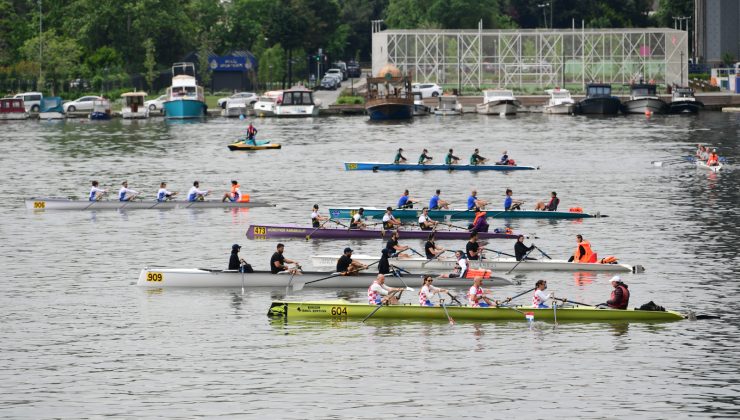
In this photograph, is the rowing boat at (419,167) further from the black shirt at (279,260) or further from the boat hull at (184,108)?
the boat hull at (184,108)

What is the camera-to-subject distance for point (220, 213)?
68.6 m

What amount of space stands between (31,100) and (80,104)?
239 inches

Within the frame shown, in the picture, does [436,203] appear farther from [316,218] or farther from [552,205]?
[316,218]

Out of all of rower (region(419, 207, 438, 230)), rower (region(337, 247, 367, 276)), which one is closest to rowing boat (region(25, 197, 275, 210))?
rower (region(419, 207, 438, 230))

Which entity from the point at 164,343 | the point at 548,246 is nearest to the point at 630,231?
the point at 548,246

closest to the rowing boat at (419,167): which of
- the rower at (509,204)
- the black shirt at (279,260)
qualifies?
the rower at (509,204)

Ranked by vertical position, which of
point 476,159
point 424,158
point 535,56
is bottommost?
point 476,159

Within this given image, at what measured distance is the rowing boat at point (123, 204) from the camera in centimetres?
6919

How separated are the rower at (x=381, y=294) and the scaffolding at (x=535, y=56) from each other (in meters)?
109

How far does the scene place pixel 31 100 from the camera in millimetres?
145500

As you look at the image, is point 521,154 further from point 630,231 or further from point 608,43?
point 608,43

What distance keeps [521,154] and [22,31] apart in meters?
88.8

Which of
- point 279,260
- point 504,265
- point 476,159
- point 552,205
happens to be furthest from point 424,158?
point 279,260

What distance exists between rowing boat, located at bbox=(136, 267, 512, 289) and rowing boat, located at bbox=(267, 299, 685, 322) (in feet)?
13.4
